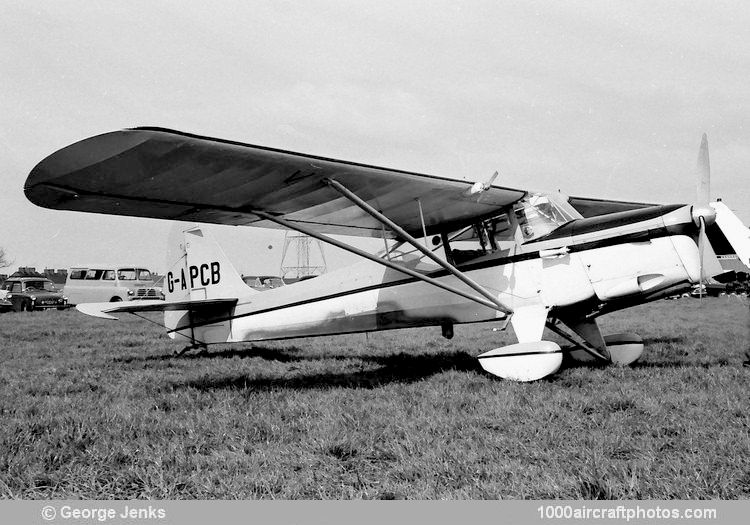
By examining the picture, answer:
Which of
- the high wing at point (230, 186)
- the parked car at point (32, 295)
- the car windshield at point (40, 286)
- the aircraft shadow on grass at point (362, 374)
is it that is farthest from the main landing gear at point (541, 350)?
the car windshield at point (40, 286)

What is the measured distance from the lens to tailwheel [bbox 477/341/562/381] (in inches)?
209

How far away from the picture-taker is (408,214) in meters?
7.07

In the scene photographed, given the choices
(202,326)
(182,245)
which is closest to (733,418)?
(202,326)

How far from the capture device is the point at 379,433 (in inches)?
142

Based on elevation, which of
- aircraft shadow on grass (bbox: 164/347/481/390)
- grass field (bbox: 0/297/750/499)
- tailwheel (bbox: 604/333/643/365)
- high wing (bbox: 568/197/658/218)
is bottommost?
aircraft shadow on grass (bbox: 164/347/481/390)

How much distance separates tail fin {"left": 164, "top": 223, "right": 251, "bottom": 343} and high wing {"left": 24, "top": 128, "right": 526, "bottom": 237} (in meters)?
2.25

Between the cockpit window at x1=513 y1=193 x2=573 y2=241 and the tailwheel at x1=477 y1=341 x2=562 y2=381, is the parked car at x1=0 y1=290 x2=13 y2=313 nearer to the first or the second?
the cockpit window at x1=513 y1=193 x2=573 y2=241

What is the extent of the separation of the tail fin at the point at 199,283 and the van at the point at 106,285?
1715 centimetres

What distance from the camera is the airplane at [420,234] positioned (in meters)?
4.84

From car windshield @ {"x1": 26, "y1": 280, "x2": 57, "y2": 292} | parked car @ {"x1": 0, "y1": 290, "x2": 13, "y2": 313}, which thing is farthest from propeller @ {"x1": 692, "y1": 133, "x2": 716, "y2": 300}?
car windshield @ {"x1": 26, "y1": 280, "x2": 57, "y2": 292}

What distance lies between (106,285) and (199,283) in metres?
19.7

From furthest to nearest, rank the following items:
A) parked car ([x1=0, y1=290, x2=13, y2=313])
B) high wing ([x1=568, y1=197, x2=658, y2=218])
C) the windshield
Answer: the windshield, parked car ([x1=0, y1=290, x2=13, y2=313]), high wing ([x1=568, y1=197, x2=658, y2=218])
